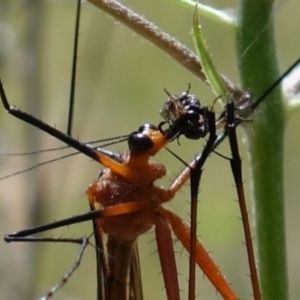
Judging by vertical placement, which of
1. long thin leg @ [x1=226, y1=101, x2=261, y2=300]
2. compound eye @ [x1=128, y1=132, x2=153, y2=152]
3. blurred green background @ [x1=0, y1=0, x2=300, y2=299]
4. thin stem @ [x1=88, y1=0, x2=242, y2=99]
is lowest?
long thin leg @ [x1=226, y1=101, x2=261, y2=300]

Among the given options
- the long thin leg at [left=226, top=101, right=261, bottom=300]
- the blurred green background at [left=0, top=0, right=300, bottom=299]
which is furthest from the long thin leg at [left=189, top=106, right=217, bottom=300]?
the blurred green background at [left=0, top=0, right=300, bottom=299]

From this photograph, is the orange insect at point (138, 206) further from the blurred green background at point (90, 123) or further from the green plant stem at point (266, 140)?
the blurred green background at point (90, 123)

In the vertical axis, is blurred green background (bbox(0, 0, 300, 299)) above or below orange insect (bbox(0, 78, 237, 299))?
above

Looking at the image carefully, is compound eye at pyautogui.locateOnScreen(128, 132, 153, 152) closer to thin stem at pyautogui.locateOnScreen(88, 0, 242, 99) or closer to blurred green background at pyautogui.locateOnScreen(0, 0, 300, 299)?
thin stem at pyautogui.locateOnScreen(88, 0, 242, 99)

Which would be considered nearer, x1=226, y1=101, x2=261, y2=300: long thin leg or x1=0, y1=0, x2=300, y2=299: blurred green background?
x1=226, y1=101, x2=261, y2=300: long thin leg

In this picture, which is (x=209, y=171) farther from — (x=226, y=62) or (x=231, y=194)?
(x=226, y=62)

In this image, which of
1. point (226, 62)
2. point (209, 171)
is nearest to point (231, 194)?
point (209, 171)
